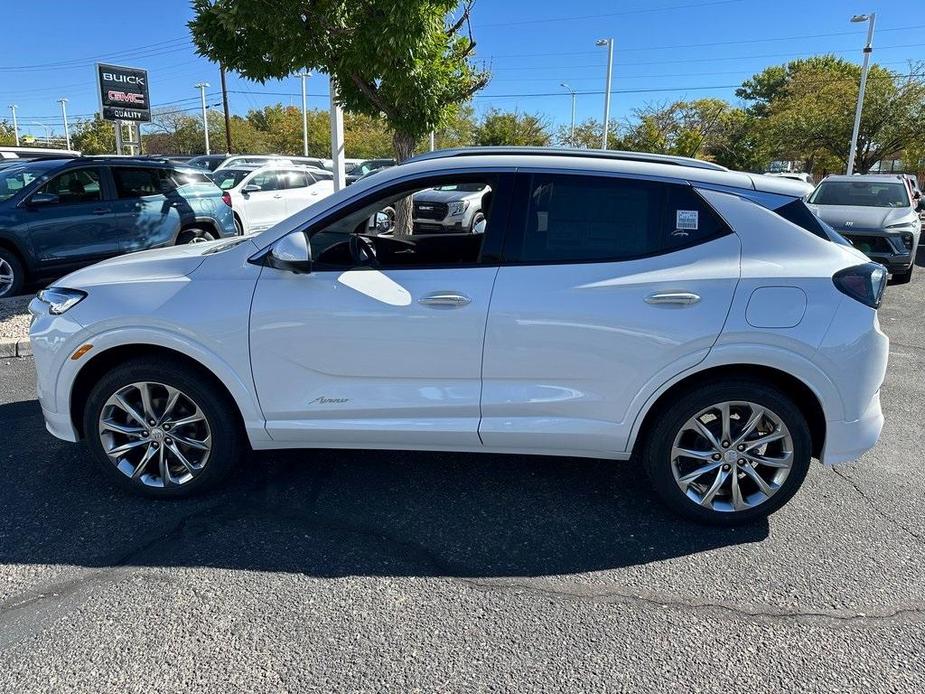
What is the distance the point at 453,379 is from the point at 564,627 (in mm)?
1209

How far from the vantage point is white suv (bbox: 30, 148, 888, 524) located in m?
2.98

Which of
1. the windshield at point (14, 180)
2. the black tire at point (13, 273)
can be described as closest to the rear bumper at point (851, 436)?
the black tire at point (13, 273)

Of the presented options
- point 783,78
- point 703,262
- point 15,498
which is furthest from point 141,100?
point 783,78

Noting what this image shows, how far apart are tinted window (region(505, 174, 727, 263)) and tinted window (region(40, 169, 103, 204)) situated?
24.7ft

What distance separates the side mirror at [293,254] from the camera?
301 centimetres

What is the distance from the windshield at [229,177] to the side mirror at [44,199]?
15.1 feet

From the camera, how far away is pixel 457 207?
7230 mm

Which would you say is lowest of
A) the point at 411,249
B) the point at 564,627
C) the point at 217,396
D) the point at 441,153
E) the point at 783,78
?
the point at 564,627

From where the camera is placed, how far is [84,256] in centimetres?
833

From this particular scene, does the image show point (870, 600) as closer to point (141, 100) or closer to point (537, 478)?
point (537, 478)

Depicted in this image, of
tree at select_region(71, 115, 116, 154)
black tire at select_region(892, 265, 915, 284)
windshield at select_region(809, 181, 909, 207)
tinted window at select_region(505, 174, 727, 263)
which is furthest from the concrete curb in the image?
tree at select_region(71, 115, 116, 154)

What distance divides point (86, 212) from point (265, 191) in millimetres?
5269

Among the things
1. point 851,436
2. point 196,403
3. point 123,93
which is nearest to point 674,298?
point 851,436

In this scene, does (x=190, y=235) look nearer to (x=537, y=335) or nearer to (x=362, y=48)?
(x=362, y=48)
